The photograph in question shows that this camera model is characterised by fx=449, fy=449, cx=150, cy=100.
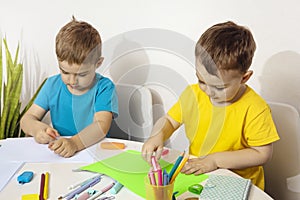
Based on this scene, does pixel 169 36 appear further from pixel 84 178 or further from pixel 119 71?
Result: pixel 119 71

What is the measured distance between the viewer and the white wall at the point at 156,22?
1213 mm

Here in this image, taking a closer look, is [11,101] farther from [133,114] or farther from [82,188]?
[82,188]

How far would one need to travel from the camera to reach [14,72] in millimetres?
1549

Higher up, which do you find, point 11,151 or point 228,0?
point 228,0

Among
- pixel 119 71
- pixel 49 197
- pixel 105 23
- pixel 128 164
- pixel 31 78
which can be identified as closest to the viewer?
pixel 49 197

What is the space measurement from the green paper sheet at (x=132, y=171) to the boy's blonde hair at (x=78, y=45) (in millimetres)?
267

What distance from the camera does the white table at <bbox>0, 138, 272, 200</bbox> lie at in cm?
88

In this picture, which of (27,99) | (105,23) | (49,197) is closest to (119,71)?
(105,23)

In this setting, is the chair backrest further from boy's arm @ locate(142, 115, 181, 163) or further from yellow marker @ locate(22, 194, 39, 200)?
yellow marker @ locate(22, 194, 39, 200)

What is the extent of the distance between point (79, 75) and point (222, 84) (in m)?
0.38

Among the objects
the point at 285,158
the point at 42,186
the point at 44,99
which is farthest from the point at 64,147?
the point at 285,158

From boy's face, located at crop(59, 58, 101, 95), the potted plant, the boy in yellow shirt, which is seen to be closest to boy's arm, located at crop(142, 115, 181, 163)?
the boy in yellow shirt

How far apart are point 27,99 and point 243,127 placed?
0.94m

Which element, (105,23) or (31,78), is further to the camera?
(31,78)
